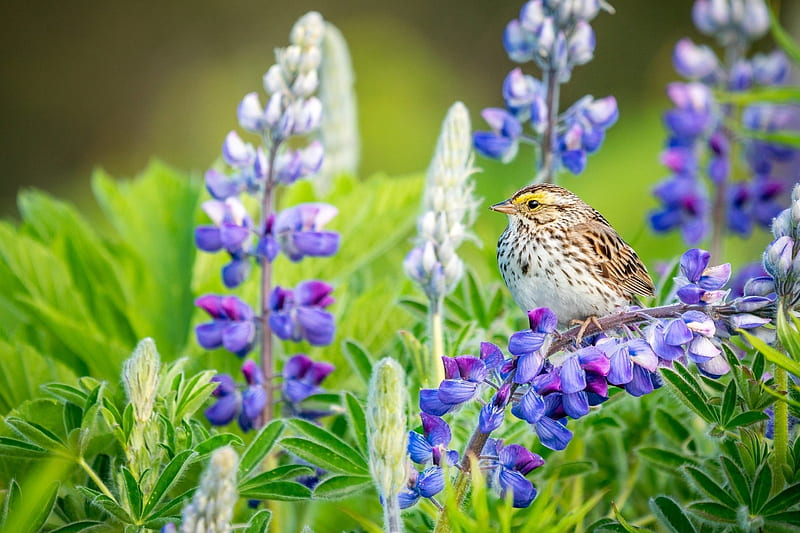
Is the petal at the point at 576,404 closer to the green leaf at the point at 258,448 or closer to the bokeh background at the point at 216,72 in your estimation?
the green leaf at the point at 258,448

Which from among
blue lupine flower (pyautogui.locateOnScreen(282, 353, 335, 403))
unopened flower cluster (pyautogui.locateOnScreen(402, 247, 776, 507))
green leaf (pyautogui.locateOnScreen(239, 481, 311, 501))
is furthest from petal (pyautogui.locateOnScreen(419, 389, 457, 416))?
blue lupine flower (pyautogui.locateOnScreen(282, 353, 335, 403))

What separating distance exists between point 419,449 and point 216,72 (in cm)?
523

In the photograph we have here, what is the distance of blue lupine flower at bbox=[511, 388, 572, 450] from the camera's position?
111cm

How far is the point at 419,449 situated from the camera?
1.17 meters

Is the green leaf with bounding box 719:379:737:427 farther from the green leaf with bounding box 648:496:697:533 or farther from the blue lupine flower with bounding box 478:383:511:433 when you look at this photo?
the blue lupine flower with bounding box 478:383:511:433

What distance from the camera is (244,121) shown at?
1644mm

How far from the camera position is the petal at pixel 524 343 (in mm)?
1102

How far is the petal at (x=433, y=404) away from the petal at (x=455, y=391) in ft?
0.04

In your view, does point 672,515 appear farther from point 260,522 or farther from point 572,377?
point 260,522

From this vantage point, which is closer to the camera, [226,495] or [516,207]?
[226,495]

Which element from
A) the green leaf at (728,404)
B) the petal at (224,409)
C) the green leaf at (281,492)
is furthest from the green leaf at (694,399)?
the petal at (224,409)

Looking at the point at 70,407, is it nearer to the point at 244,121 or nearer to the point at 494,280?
the point at 244,121

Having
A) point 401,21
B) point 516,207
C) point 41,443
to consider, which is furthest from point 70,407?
point 401,21

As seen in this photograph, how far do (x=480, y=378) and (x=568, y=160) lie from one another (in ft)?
2.05
